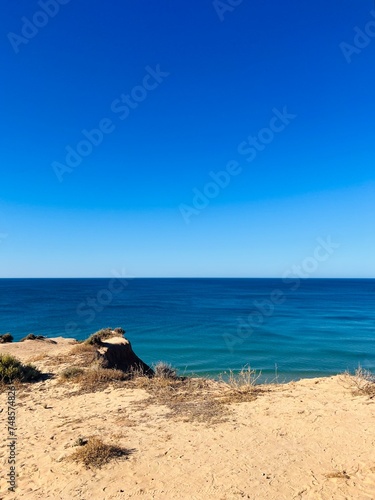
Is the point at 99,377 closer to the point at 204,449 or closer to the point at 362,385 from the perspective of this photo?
the point at 204,449

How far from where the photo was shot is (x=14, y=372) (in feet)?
43.7

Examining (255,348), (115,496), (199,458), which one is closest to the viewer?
(115,496)

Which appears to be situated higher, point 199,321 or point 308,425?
point 308,425

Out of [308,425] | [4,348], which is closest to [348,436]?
[308,425]

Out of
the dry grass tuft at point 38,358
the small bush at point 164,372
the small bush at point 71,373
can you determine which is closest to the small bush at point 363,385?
the small bush at point 164,372

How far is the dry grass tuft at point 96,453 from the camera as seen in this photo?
697 cm

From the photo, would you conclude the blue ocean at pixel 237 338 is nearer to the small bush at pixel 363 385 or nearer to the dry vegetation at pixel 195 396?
the small bush at pixel 363 385

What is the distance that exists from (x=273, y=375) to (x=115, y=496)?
18.8m

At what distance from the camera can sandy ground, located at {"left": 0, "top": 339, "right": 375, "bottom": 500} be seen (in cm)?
615

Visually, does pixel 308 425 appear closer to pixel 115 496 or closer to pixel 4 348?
pixel 115 496

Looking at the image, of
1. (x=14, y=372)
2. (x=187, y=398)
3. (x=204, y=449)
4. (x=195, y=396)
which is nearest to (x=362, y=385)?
(x=195, y=396)

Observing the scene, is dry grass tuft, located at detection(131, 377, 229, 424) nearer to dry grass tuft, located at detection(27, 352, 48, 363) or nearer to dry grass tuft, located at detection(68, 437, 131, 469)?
dry grass tuft, located at detection(68, 437, 131, 469)

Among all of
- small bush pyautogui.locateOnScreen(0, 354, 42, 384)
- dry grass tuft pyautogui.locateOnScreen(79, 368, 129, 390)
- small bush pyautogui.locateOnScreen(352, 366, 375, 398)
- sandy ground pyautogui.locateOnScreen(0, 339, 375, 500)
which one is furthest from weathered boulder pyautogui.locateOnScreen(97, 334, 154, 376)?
small bush pyautogui.locateOnScreen(352, 366, 375, 398)

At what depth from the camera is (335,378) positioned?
12.9m
